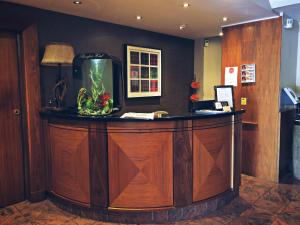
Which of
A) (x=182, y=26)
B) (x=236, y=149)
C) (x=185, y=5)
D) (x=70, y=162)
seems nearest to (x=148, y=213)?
(x=70, y=162)

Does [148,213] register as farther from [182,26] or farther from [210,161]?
[182,26]

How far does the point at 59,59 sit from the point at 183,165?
6.02 ft

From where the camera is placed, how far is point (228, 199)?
3.04 m

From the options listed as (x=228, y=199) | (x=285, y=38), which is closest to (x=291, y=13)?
(x=285, y=38)

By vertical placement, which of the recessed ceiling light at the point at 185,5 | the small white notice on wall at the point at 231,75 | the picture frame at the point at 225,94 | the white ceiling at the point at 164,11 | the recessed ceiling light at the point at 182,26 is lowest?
the picture frame at the point at 225,94

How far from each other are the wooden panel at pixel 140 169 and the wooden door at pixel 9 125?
1302 millimetres

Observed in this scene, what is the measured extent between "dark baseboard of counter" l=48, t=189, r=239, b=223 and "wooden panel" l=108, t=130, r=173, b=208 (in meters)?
0.08

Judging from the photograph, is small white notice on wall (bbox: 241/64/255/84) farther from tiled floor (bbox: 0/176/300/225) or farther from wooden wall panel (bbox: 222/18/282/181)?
tiled floor (bbox: 0/176/300/225)

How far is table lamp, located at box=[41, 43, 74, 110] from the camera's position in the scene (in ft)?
9.63

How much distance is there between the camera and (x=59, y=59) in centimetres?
294

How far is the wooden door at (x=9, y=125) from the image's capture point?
294 centimetres

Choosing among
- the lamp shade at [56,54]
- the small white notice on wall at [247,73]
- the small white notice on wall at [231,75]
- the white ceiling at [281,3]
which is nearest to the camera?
the lamp shade at [56,54]

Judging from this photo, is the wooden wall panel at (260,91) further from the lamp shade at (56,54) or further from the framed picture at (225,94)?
the lamp shade at (56,54)

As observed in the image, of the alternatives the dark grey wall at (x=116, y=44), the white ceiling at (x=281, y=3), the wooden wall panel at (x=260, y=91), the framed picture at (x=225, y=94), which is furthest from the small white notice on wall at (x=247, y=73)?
the dark grey wall at (x=116, y=44)
